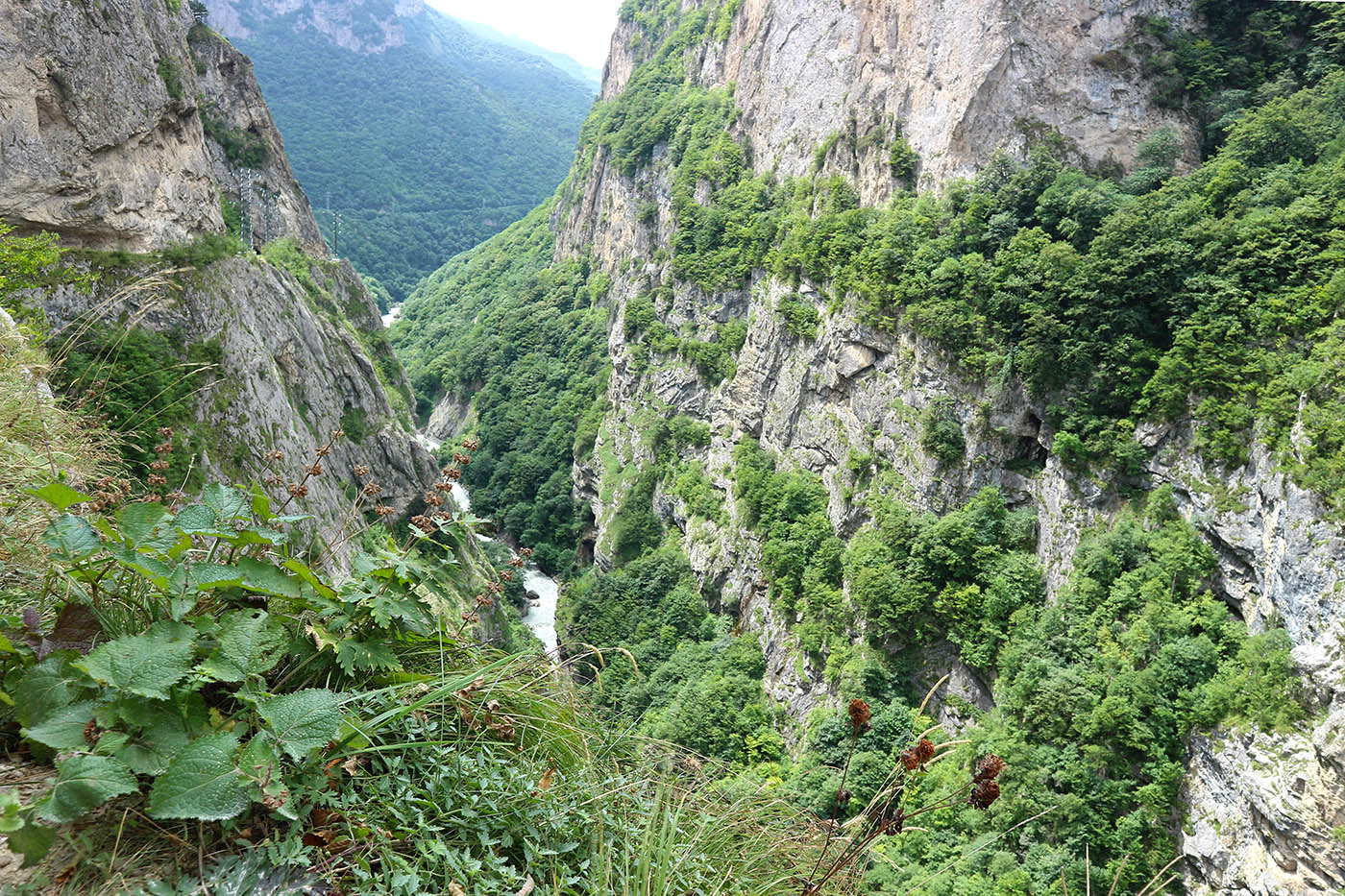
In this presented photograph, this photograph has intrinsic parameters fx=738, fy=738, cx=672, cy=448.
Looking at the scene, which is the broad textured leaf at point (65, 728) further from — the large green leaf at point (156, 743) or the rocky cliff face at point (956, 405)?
the rocky cliff face at point (956, 405)

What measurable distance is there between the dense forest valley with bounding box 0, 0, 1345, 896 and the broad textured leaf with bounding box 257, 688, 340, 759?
0.04ft

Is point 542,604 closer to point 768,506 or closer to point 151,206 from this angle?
point 768,506

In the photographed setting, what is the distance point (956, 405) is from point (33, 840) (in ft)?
95.9

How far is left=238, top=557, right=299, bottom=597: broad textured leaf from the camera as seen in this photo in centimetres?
237

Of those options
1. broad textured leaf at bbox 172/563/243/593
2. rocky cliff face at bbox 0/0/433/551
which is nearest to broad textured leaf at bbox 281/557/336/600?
broad textured leaf at bbox 172/563/243/593

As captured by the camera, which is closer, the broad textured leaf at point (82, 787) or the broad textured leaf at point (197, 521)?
the broad textured leaf at point (82, 787)

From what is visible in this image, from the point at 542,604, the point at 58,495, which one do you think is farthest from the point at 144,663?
the point at 542,604

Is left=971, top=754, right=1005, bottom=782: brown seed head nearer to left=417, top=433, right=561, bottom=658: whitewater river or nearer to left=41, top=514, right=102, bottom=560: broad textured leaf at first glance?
left=41, top=514, right=102, bottom=560: broad textured leaf

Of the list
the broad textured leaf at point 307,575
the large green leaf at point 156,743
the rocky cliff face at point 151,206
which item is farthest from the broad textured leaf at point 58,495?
the rocky cliff face at point 151,206

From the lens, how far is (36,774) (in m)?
2.05

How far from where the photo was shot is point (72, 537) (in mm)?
2244

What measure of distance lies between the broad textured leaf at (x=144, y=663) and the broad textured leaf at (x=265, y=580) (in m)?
0.28

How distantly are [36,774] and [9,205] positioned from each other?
48.7 ft

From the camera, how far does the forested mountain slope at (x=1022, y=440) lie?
18000 mm
